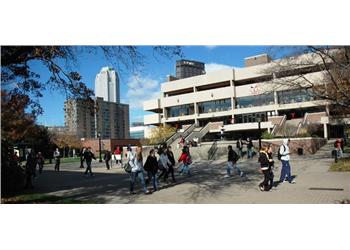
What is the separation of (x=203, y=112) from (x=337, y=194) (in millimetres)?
13163

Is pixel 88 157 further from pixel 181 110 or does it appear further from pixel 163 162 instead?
pixel 181 110

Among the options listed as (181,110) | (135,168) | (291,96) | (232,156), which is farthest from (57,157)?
(291,96)

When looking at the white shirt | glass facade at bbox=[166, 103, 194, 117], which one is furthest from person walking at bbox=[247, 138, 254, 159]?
glass facade at bbox=[166, 103, 194, 117]

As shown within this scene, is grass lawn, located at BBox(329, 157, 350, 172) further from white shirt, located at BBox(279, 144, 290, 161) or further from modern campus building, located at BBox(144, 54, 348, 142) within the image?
white shirt, located at BBox(279, 144, 290, 161)

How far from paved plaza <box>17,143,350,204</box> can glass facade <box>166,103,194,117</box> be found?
6.90 meters

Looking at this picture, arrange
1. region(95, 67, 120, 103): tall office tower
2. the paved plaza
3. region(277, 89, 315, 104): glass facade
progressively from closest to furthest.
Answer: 1. the paved plaza
2. region(95, 67, 120, 103): tall office tower
3. region(277, 89, 315, 104): glass facade

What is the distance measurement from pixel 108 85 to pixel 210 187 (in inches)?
187

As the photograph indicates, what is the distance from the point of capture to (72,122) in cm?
1197

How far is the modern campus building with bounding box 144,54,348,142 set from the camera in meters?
15.6
